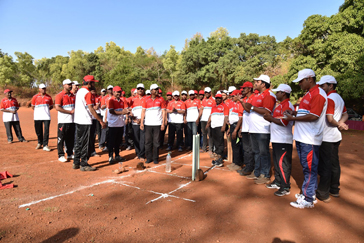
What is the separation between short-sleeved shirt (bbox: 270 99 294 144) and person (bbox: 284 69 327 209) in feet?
1.40

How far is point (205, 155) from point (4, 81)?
53380 millimetres

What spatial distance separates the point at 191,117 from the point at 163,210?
6.05m

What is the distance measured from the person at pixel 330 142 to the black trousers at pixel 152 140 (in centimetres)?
453

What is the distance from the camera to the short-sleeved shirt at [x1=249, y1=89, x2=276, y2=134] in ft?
17.2

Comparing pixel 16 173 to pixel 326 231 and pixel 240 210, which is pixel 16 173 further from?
pixel 326 231

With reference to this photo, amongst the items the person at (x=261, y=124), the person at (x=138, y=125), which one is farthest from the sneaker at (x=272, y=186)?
the person at (x=138, y=125)

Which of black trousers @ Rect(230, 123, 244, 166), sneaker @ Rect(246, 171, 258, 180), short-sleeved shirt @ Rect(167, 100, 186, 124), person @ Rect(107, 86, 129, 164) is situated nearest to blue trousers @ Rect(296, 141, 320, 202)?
sneaker @ Rect(246, 171, 258, 180)

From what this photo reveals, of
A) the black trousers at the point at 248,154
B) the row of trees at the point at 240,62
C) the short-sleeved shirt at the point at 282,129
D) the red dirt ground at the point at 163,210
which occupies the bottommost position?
the red dirt ground at the point at 163,210

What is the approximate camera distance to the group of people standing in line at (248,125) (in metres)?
4.23

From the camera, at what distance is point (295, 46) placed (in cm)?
1934

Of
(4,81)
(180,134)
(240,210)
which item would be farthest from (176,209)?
(4,81)

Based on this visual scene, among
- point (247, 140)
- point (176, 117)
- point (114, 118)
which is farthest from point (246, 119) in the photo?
point (176, 117)

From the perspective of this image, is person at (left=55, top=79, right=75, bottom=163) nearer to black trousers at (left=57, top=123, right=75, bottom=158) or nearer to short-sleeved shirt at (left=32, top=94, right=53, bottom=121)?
black trousers at (left=57, top=123, right=75, bottom=158)

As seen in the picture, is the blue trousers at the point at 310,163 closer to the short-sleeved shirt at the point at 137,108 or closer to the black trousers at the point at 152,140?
the black trousers at the point at 152,140
